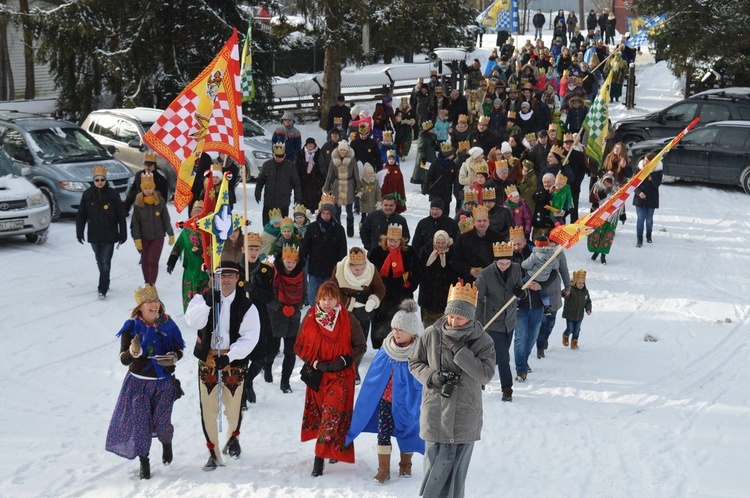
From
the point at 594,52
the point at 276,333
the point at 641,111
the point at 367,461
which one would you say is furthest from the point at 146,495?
the point at 594,52

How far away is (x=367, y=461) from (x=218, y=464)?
126 cm

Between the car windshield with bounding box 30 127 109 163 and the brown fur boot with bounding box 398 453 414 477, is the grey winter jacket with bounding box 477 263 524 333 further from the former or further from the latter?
the car windshield with bounding box 30 127 109 163

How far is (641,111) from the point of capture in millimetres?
33094

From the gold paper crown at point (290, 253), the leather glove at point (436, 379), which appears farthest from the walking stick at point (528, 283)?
the leather glove at point (436, 379)

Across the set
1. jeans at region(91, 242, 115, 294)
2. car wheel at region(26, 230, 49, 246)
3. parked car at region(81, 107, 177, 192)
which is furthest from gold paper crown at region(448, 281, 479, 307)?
parked car at region(81, 107, 177, 192)

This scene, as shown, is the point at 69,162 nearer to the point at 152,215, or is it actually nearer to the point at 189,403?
the point at 152,215

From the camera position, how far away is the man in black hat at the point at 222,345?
28.1 ft

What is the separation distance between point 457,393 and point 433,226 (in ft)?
17.4

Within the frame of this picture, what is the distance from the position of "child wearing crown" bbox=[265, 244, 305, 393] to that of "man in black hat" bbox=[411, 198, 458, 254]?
2.01m

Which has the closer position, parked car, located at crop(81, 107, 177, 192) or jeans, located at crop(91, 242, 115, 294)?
jeans, located at crop(91, 242, 115, 294)

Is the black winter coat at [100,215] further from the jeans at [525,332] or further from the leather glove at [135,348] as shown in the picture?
the leather glove at [135,348]

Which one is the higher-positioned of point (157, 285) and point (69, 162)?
point (69, 162)

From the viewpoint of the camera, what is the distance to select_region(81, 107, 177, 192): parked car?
21094mm

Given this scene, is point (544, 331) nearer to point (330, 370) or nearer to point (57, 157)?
point (330, 370)
